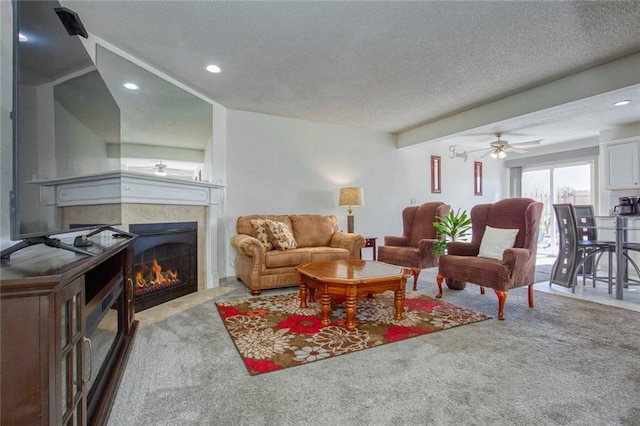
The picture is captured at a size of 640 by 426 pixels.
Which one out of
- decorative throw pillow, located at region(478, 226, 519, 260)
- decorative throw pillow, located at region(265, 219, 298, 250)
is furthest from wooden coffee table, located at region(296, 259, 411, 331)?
decorative throw pillow, located at region(478, 226, 519, 260)

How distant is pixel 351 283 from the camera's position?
233 centimetres

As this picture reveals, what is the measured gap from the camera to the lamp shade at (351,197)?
4676 mm

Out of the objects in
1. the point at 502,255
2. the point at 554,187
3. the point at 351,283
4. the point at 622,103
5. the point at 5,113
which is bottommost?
the point at 351,283

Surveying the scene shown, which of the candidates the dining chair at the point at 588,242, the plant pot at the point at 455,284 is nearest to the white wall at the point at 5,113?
the plant pot at the point at 455,284

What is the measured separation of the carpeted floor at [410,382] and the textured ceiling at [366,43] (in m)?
2.43

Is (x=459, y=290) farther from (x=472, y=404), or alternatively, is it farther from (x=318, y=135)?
(x=318, y=135)

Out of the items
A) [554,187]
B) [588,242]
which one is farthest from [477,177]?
[588,242]

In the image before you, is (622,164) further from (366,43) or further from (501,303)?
(366,43)

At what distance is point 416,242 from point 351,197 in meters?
1.23

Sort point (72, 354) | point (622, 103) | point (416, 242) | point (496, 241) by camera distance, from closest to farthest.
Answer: point (72, 354), point (496, 241), point (622, 103), point (416, 242)

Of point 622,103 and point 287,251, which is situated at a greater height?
point 622,103

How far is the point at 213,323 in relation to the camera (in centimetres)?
249

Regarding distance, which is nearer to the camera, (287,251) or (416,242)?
(287,251)

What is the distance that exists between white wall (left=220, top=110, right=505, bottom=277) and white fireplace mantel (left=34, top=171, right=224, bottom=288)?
433 millimetres
